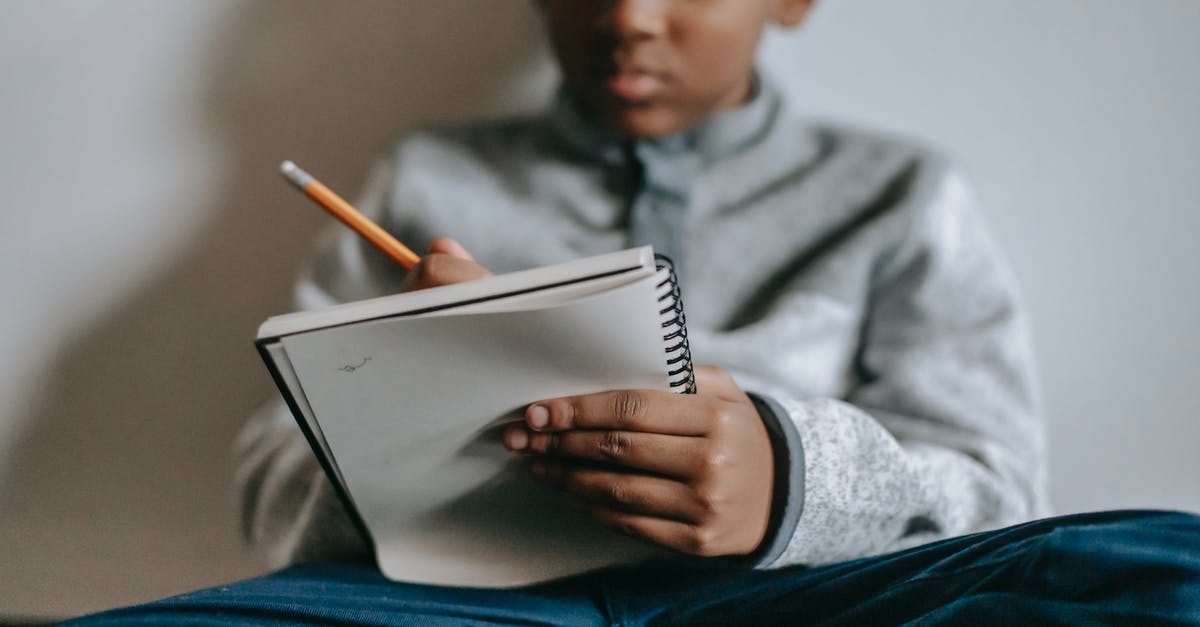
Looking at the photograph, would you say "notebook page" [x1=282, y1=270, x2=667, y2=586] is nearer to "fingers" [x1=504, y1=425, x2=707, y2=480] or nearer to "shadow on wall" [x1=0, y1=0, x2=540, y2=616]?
"fingers" [x1=504, y1=425, x2=707, y2=480]

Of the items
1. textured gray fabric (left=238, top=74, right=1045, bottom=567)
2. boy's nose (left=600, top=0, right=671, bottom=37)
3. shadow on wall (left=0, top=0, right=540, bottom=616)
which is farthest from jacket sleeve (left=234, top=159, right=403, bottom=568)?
boy's nose (left=600, top=0, right=671, bottom=37)

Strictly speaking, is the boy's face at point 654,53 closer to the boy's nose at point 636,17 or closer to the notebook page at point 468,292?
the boy's nose at point 636,17

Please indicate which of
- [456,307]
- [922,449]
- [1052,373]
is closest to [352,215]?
[456,307]

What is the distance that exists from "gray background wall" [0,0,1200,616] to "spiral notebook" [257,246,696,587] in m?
0.43

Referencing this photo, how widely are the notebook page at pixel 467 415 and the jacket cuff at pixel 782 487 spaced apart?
0.08 metres

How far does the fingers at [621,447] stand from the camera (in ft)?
1.45

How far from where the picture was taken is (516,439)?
1.46 feet

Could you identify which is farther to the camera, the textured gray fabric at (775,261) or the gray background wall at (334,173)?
the gray background wall at (334,173)

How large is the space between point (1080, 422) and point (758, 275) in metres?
0.38

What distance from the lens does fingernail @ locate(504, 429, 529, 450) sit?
0.45 m

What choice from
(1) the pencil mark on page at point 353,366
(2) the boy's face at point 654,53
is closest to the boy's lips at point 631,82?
(2) the boy's face at point 654,53

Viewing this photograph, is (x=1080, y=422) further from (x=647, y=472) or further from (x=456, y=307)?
(x=456, y=307)

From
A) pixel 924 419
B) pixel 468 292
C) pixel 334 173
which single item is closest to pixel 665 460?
pixel 468 292

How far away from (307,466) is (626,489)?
0.27 metres
